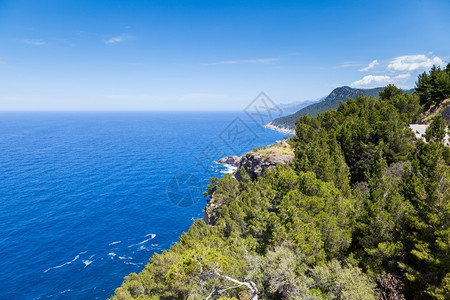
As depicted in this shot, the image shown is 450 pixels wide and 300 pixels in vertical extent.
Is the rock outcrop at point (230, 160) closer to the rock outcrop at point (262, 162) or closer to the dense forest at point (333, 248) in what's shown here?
the rock outcrop at point (262, 162)

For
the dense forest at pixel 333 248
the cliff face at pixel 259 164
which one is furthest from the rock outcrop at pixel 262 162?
the dense forest at pixel 333 248

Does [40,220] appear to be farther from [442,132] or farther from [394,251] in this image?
[442,132]

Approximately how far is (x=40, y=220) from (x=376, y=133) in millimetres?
78277

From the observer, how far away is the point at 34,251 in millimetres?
48688

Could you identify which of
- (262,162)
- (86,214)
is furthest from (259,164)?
(86,214)

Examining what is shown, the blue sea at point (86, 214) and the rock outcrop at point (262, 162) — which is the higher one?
the rock outcrop at point (262, 162)

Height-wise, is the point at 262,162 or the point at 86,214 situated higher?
the point at 262,162

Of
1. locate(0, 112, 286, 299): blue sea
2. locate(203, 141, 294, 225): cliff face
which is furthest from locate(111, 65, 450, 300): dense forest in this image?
locate(0, 112, 286, 299): blue sea

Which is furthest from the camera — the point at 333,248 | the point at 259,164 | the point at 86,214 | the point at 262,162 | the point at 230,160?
the point at 230,160

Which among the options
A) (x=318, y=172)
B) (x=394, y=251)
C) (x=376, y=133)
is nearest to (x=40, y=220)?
(x=318, y=172)

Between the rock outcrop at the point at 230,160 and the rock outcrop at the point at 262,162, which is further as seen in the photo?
the rock outcrop at the point at 230,160

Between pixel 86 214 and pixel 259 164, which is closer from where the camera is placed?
pixel 259 164

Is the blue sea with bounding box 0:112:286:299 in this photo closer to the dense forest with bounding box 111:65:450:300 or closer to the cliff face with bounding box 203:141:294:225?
the cliff face with bounding box 203:141:294:225

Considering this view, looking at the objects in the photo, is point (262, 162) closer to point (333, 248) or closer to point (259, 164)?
point (259, 164)
